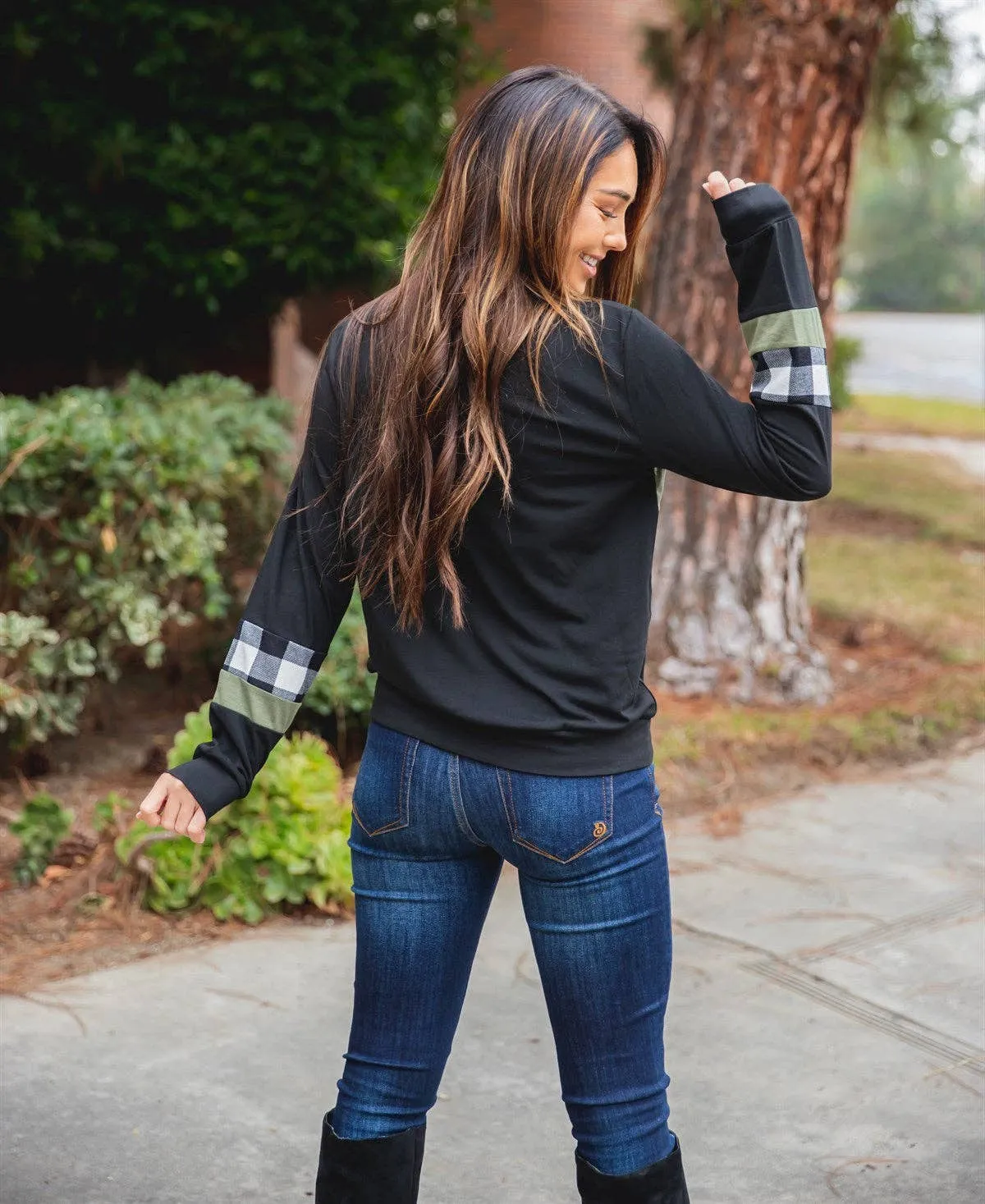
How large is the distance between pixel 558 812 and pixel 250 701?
0.47 metres

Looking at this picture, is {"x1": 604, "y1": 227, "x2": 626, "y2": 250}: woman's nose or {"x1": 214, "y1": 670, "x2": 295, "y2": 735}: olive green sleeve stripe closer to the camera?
{"x1": 604, "y1": 227, "x2": 626, "y2": 250}: woman's nose

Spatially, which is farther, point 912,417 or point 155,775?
point 912,417

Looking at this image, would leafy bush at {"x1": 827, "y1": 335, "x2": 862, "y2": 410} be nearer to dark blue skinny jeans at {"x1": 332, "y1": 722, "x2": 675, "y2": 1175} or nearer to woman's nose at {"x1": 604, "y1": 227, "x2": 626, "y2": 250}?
woman's nose at {"x1": 604, "y1": 227, "x2": 626, "y2": 250}

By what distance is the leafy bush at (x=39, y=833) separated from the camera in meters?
3.98

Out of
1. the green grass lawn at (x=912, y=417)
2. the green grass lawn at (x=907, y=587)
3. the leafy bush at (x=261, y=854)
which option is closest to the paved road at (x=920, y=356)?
the green grass lawn at (x=912, y=417)

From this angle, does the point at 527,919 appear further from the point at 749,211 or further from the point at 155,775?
the point at 155,775

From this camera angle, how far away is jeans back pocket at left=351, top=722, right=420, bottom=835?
194cm

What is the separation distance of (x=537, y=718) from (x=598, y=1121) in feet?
1.82

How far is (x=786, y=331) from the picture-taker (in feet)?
6.07

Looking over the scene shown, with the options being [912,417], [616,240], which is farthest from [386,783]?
[912,417]

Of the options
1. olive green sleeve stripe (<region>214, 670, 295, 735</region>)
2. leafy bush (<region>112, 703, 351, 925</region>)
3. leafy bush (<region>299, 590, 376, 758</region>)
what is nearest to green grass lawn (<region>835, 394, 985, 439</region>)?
leafy bush (<region>299, 590, 376, 758</region>)

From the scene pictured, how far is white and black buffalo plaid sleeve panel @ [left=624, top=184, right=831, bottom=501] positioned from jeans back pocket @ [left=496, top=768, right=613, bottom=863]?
422 millimetres

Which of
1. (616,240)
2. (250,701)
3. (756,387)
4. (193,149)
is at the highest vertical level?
(193,149)

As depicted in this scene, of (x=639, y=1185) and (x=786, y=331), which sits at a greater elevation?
(x=786, y=331)
